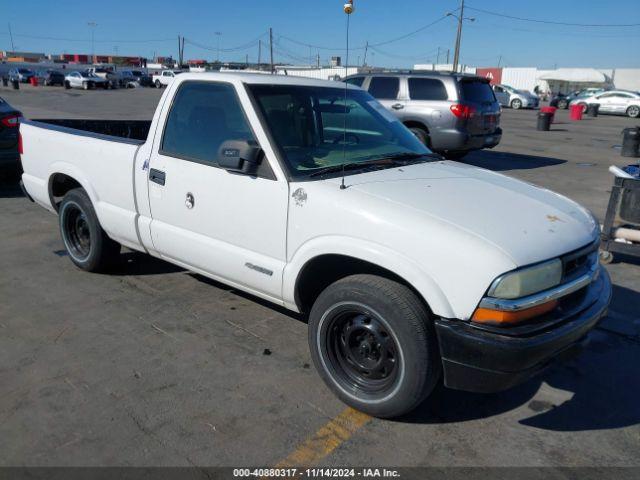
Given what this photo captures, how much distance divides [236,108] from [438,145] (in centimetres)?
820

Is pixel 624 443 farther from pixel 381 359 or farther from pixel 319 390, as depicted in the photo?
pixel 319 390

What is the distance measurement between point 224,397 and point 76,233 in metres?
2.90

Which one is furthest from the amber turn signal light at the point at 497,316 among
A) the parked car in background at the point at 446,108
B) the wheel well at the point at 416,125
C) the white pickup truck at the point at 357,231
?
the wheel well at the point at 416,125

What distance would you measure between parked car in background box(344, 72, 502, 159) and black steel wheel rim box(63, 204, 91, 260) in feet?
25.1

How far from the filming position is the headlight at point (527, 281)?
2.54m

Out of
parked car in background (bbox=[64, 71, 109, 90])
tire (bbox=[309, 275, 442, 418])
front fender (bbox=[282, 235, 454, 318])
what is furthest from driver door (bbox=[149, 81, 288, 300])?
parked car in background (bbox=[64, 71, 109, 90])

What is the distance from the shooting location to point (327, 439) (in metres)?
2.86

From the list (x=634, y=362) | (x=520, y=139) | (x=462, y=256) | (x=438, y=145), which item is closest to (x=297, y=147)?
(x=462, y=256)

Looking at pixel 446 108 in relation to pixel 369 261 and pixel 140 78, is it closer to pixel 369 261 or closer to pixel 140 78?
pixel 369 261

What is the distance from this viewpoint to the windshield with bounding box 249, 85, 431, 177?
352 cm

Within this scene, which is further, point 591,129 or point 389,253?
point 591,129

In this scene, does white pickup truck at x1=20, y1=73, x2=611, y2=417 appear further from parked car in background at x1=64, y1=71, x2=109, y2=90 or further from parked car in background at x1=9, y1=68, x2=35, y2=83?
parked car in background at x1=9, y1=68, x2=35, y2=83

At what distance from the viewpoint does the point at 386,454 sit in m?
2.76

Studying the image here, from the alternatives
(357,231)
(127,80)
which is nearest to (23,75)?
(127,80)
